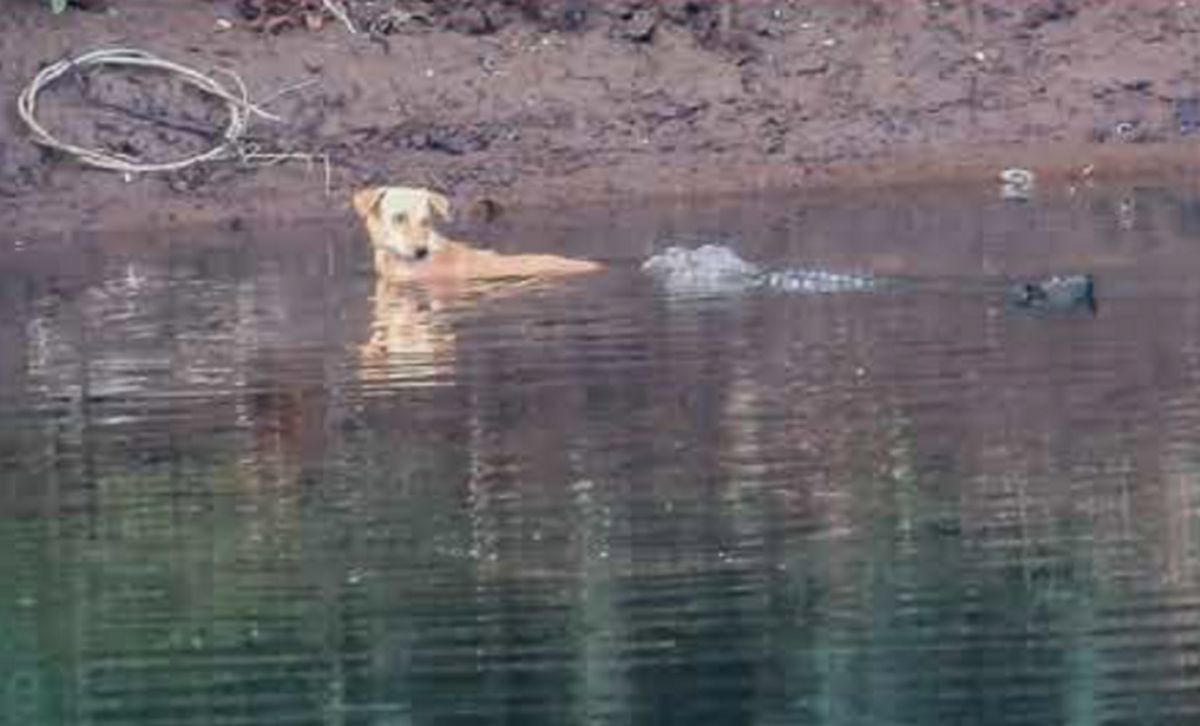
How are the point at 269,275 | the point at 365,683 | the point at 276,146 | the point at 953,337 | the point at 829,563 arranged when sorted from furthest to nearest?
the point at 276,146 → the point at 269,275 → the point at 953,337 → the point at 829,563 → the point at 365,683

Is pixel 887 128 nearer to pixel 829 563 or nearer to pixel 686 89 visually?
pixel 686 89

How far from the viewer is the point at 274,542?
11797 mm

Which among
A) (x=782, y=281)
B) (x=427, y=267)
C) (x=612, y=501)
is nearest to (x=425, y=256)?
(x=427, y=267)

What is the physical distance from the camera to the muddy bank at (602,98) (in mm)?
22422

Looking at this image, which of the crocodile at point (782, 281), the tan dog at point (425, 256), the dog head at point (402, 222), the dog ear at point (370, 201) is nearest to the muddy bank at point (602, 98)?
the dog ear at point (370, 201)

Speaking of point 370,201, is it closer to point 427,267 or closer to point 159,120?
point 427,267

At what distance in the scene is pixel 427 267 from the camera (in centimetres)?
1872

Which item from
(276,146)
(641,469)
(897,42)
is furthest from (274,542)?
(897,42)

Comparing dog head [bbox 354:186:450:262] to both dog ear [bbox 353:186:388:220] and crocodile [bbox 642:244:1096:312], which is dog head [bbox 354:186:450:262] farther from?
crocodile [bbox 642:244:1096:312]

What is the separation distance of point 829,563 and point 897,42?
43.4 ft

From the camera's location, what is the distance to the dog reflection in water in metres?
17.6

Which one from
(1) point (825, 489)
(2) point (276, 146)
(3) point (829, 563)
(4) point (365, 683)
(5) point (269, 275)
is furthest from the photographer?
(2) point (276, 146)

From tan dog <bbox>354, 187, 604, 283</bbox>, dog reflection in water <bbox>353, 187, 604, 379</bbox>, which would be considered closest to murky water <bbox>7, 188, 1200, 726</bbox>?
dog reflection in water <bbox>353, 187, 604, 379</bbox>

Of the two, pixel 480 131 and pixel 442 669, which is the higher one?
pixel 480 131
